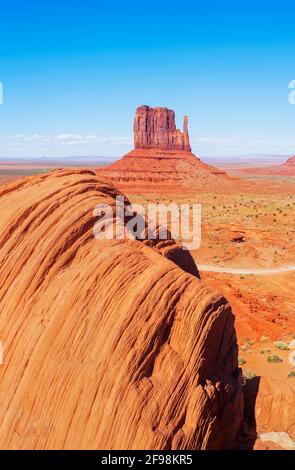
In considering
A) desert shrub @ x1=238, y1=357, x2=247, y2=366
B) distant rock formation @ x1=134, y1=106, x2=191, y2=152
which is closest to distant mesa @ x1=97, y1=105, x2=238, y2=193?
distant rock formation @ x1=134, y1=106, x2=191, y2=152

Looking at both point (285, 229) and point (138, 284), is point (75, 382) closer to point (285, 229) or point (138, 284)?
point (138, 284)

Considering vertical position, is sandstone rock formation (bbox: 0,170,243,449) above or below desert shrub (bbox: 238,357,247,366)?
above

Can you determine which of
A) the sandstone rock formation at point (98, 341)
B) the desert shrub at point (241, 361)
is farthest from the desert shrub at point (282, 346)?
the sandstone rock formation at point (98, 341)

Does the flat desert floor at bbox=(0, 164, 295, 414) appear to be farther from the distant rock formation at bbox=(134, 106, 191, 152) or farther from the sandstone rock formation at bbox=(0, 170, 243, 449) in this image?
the distant rock formation at bbox=(134, 106, 191, 152)

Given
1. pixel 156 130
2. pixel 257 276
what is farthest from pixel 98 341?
pixel 156 130

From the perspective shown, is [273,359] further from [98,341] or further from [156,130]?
[156,130]

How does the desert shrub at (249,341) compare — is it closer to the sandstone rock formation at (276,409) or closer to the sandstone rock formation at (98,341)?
the sandstone rock formation at (276,409)

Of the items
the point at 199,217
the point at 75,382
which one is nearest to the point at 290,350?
the point at 75,382
